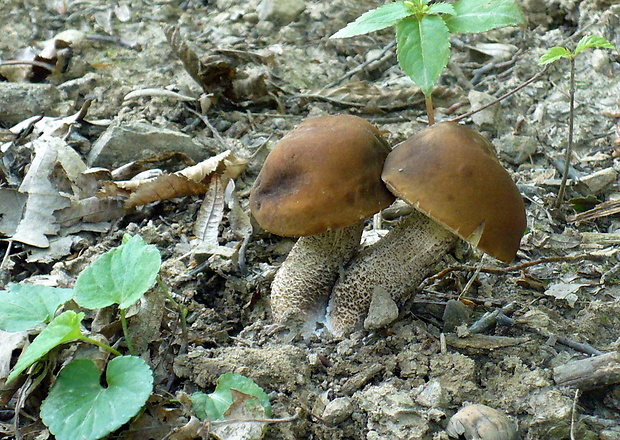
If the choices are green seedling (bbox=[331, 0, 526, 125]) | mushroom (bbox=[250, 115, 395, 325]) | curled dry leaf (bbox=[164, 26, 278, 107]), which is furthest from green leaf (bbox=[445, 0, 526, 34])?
curled dry leaf (bbox=[164, 26, 278, 107])

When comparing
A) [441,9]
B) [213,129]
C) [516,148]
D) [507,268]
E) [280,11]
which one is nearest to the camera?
[441,9]

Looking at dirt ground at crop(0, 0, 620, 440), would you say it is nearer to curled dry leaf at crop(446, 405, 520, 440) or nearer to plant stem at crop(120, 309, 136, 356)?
curled dry leaf at crop(446, 405, 520, 440)

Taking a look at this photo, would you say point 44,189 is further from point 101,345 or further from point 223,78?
point 101,345


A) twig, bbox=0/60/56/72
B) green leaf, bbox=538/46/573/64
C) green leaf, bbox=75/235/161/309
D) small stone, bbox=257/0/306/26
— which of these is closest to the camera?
green leaf, bbox=75/235/161/309

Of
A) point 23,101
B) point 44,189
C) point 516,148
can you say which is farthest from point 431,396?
point 23,101

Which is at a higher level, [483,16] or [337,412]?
[483,16]

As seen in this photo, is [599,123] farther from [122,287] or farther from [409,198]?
[122,287]

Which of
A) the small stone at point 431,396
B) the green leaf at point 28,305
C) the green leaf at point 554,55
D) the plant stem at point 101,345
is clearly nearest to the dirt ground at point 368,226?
the small stone at point 431,396
